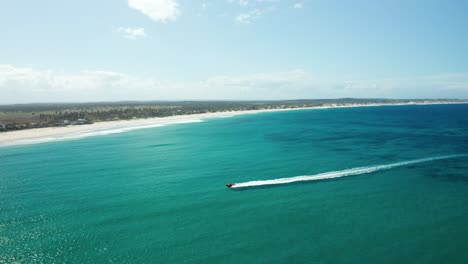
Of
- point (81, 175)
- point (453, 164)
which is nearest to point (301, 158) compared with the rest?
point (453, 164)

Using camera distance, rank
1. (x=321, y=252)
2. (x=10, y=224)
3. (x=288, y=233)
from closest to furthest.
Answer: (x=321, y=252), (x=288, y=233), (x=10, y=224)

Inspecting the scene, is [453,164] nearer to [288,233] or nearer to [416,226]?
[416,226]

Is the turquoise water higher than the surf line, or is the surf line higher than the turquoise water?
the surf line

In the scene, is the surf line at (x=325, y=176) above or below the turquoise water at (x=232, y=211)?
above

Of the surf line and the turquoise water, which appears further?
the surf line

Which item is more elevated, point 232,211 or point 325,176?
point 325,176

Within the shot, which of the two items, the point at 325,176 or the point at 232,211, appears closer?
the point at 232,211

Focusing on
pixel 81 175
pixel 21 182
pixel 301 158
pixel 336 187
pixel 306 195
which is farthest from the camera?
pixel 301 158

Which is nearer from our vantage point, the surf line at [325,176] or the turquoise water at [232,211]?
the turquoise water at [232,211]
